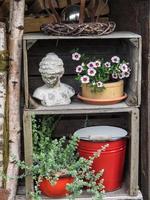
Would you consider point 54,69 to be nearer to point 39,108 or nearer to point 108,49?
point 39,108

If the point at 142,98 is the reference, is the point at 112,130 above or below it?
below

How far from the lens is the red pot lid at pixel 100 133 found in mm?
2584

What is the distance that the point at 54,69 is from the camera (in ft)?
8.05

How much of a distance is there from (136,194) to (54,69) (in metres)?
0.85

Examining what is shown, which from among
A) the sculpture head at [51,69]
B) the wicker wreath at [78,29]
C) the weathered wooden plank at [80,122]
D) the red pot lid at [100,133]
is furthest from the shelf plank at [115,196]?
the wicker wreath at [78,29]

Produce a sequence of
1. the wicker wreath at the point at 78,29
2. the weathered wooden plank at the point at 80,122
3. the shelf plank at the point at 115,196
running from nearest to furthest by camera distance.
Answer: the wicker wreath at the point at 78,29, the shelf plank at the point at 115,196, the weathered wooden plank at the point at 80,122

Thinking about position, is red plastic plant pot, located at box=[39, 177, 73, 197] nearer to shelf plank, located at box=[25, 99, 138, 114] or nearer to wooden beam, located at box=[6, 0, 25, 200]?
wooden beam, located at box=[6, 0, 25, 200]

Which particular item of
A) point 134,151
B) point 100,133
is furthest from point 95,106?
point 134,151

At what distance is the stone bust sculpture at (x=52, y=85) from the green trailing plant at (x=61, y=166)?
0.14m

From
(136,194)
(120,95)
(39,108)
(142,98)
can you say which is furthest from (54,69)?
(136,194)

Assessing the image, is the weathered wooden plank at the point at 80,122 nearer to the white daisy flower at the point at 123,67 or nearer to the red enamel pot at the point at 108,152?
the red enamel pot at the point at 108,152

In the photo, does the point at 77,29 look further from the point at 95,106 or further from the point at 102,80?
the point at 95,106

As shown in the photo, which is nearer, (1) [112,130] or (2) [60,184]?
(2) [60,184]

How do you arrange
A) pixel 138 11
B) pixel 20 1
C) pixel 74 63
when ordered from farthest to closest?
pixel 74 63 < pixel 138 11 < pixel 20 1
